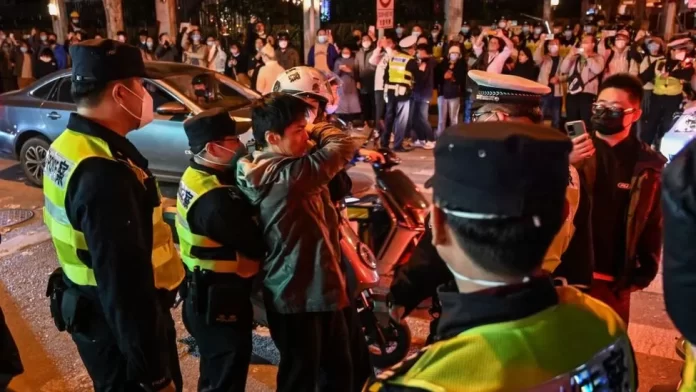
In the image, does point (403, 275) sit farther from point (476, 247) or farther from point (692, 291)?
point (692, 291)

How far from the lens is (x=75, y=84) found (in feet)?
8.41

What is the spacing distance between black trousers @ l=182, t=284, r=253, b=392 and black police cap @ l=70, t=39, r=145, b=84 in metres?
1.09

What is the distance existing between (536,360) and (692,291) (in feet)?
1.03

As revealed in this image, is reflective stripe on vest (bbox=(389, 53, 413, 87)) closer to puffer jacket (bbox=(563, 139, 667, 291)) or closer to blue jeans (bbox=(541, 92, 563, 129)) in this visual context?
blue jeans (bbox=(541, 92, 563, 129))

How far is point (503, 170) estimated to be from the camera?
1.34 metres

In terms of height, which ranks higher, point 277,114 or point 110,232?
point 277,114

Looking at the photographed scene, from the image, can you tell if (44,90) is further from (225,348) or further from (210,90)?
(225,348)

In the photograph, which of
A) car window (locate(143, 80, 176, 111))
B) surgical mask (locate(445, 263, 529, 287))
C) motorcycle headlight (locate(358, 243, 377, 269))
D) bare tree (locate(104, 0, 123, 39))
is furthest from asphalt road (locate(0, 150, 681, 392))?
bare tree (locate(104, 0, 123, 39))

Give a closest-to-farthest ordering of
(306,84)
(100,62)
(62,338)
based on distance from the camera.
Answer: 1. (100,62)
2. (306,84)
3. (62,338)

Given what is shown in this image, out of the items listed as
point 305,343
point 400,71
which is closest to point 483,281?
point 305,343

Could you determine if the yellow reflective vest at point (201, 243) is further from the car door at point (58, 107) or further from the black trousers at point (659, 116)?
the black trousers at point (659, 116)

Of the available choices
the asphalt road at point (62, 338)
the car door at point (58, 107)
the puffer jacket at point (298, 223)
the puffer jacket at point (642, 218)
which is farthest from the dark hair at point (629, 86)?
the car door at point (58, 107)

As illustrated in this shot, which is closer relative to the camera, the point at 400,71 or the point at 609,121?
the point at 609,121

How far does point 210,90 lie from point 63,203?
232 inches
